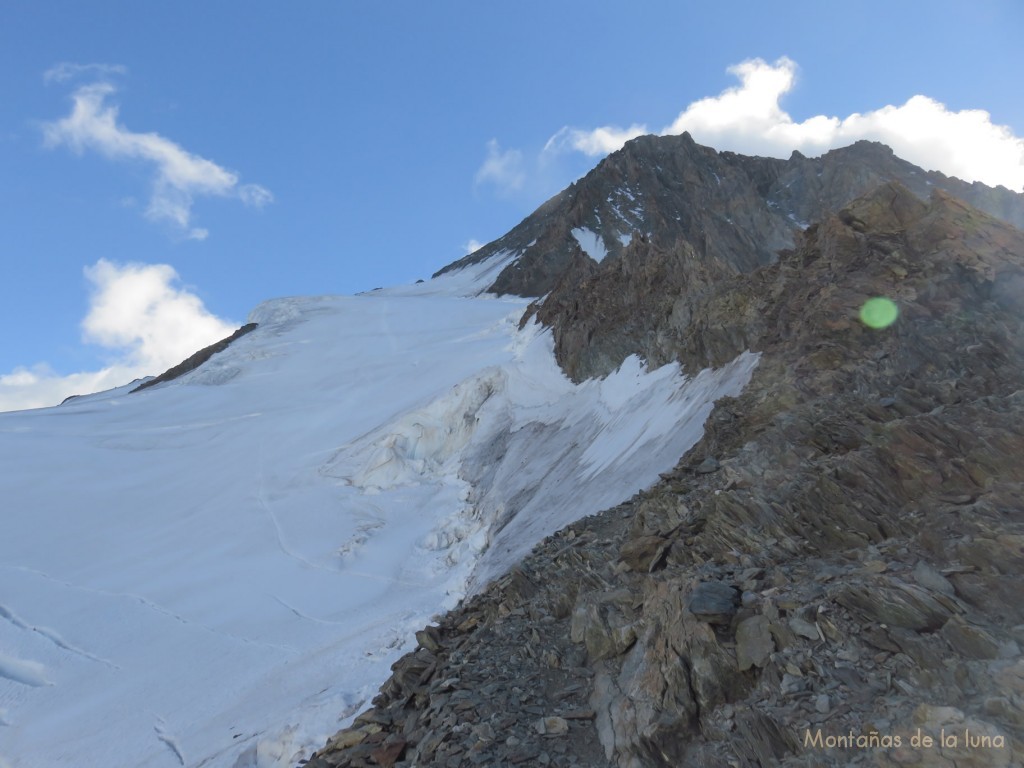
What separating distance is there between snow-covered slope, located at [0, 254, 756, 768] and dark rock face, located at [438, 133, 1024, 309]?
3281cm

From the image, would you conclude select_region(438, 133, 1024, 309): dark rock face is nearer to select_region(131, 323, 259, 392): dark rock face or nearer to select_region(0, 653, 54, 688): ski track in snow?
select_region(131, 323, 259, 392): dark rock face

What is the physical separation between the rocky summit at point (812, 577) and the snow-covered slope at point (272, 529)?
238 cm

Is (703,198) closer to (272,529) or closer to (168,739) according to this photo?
(272,529)

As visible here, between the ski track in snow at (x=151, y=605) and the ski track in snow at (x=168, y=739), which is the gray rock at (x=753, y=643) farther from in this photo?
the ski track in snow at (x=151, y=605)

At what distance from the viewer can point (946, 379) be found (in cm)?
883

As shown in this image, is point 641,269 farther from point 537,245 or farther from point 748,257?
point 537,245

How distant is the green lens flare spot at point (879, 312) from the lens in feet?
36.1

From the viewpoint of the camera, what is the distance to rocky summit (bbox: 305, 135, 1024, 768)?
4875mm

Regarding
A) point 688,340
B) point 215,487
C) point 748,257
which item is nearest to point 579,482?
point 688,340

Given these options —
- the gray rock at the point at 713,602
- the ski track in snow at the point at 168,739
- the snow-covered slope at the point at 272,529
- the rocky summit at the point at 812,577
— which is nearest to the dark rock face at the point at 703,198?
the snow-covered slope at the point at 272,529

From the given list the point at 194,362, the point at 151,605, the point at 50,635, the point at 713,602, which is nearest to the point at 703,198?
the point at 194,362

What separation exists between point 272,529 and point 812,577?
18993 millimetres

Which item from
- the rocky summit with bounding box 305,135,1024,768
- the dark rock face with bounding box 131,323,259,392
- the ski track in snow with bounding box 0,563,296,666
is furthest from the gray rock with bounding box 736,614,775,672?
the dark rock face with bounding box 131,323,259,392

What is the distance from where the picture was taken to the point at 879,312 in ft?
37.0
